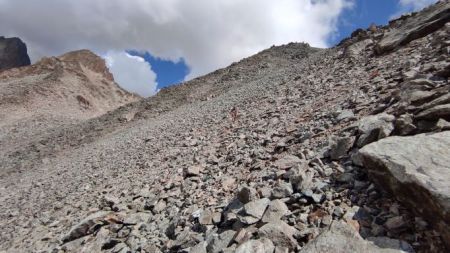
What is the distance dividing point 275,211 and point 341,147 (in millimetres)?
1973

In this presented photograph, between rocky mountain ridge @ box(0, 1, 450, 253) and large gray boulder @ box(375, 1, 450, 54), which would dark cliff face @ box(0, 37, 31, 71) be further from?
large gray boulder @ box(375, 1, 450, 54)

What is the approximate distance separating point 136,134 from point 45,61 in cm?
3644

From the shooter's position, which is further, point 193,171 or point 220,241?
point 193,171

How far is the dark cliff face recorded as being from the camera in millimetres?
61844

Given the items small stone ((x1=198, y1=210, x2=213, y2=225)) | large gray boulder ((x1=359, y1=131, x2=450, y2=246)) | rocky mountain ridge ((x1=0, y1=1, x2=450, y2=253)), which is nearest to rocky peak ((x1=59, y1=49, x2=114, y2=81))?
rocky mountain ridge ((x1=0, y1=1, x2=450, y2=253))

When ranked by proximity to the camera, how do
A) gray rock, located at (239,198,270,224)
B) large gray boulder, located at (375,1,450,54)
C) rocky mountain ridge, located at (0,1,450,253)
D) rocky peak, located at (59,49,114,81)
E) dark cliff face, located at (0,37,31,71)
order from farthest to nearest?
dark cliff face, located at (0,37,31,71)
rocky peak, located at (59,49,114,81)
large gray boulder, located at (375,1,450,54)
gray rock, located at (239,198,270,224)
rocky mountain ridge, located at (0,1,450,253)

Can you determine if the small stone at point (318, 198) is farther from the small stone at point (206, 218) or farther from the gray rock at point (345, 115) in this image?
the gray rock at point (345, 115)

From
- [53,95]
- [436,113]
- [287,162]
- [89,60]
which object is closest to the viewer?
[436,113]

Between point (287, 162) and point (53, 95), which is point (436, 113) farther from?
point (53, 95)

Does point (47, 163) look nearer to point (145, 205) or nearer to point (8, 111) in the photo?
point (145, 205)

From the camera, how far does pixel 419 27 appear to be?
1224 cm

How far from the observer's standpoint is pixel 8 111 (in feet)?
106

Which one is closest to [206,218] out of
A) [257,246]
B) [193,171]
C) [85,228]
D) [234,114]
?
[257,246]

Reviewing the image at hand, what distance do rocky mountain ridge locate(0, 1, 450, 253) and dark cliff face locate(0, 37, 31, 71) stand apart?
172 ft
